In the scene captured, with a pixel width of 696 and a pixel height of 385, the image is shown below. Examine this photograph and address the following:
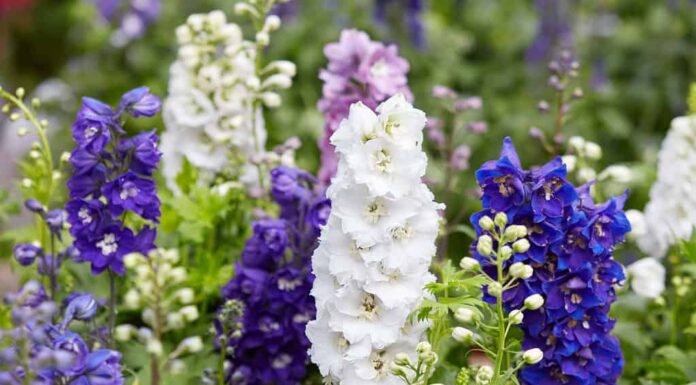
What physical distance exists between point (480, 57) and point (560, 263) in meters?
4.50

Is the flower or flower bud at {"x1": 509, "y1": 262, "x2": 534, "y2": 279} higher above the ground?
the flower

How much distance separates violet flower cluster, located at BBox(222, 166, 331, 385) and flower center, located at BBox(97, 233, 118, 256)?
0.43 meters

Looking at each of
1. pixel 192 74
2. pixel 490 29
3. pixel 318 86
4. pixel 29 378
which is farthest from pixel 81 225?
pixel 490 29

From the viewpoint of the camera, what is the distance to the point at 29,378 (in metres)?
2.20

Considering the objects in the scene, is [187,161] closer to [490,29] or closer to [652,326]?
[652,326]

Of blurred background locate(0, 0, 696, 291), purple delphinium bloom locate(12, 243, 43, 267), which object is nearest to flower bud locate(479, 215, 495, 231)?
purple delphinium bloom locate(12, 243, 43, 267)

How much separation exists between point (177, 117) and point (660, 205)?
1749 millimetres

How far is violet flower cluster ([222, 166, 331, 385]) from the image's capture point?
3203 mm

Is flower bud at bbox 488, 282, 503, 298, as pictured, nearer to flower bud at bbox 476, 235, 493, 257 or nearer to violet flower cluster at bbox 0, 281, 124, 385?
flower bud at bbox 476, 235, 493, 257

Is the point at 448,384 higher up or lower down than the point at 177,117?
lower down

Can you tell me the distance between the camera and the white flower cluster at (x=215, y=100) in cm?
375

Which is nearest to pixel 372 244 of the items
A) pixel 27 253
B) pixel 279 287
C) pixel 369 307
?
pixel 369 307

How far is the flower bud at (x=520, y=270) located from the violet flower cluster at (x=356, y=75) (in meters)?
1.16

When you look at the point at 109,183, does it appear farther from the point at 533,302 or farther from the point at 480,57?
the point at 480,57
